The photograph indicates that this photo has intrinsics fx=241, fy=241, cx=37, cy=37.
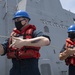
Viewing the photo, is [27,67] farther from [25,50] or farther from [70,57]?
[70,57]

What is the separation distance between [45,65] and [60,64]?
3.32ft

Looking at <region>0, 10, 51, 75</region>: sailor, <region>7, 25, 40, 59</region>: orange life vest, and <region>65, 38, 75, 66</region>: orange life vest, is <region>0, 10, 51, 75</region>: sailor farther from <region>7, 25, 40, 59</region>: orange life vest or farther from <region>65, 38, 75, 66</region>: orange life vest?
<region>65, 38, 75, 66</region>: orange life vest

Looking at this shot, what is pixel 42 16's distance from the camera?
893 centimetres

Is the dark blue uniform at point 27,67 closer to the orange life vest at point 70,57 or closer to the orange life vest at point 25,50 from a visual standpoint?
the orange life vest at point 25,50

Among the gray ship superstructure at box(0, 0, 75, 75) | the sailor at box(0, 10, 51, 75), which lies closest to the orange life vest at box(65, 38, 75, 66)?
the sailor at box(0, 10, 51, 75)

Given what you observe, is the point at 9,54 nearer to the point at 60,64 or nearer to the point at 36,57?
the point at 36,57

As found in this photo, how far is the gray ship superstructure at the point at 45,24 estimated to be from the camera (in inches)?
303

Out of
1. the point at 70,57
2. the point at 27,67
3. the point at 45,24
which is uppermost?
the point at 45,24

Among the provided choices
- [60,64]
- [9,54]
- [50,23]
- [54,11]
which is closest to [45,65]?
[60,64]

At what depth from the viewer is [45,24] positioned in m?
8.88

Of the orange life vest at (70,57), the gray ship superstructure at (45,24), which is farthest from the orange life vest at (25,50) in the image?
the gray ship superstructure at (45,24)

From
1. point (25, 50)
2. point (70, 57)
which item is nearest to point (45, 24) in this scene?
point (70, 57)

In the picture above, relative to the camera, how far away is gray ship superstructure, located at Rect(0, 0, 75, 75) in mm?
7706

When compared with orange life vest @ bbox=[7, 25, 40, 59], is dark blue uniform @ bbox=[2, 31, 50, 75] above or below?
below
